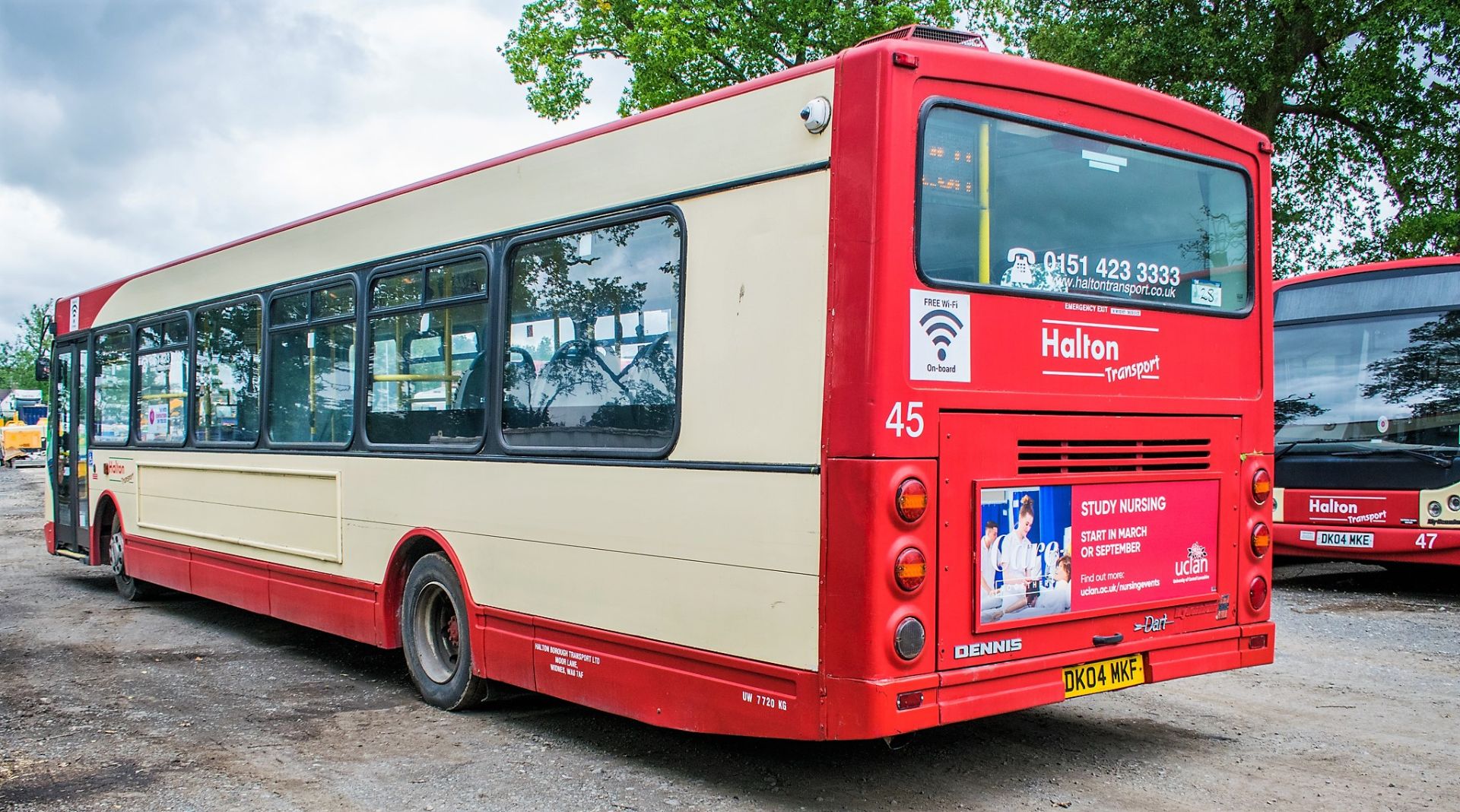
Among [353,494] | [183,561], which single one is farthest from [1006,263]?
[183,561]

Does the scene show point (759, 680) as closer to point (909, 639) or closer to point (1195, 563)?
point (909, 639)

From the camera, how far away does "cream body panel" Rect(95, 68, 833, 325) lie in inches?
194

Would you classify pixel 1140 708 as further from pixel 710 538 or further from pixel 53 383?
Answer: pixel 53 383

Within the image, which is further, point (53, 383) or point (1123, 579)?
point (53, 383)

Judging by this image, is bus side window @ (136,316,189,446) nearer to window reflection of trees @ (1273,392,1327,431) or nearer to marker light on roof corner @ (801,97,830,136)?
marker light on roof corner @ (801,97,830,136)

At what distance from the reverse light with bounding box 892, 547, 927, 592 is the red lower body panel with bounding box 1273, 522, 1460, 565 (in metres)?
7.53

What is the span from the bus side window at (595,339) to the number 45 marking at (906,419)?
44.5 inches

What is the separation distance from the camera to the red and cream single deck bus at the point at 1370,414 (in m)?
10.5

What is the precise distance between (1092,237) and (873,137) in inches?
49.4

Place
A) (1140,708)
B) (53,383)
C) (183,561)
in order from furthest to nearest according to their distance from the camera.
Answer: (53,383)
(183,561)
(1140,708)

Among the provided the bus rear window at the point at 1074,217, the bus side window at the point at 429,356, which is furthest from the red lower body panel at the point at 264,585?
the bus rear window at the point at 1074,217

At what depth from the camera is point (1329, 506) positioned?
1111cm

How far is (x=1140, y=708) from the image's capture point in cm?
675

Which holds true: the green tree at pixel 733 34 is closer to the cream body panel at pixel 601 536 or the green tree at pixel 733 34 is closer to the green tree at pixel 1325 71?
the green tree at pixel 1325 71
